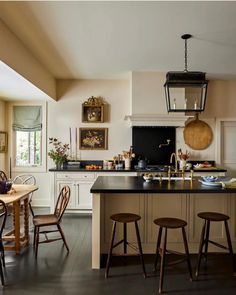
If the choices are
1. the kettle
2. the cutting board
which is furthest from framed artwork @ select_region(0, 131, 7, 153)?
the cutting board

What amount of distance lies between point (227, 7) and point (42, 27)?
2.09 meters

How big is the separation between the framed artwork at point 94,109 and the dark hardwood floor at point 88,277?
298 centimetres

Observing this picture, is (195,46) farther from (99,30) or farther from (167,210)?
(167,210)

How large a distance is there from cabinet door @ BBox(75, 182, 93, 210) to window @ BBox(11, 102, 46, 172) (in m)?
1.22

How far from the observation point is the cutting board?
5.71 meters

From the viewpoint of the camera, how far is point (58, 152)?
18.5 ft

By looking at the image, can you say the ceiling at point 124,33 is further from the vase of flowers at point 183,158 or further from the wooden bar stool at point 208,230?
the wooden bar stool at point 208,230

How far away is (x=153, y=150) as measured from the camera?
569cm

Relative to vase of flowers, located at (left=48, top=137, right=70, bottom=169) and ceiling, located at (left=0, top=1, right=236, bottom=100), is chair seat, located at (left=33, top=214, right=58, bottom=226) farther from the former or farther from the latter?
ceiling, located at (left=0, top=1, right=236, bottom=100)

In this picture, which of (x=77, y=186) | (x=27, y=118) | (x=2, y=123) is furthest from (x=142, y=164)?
(x=2, y=123)

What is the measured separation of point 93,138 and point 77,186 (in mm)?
1175

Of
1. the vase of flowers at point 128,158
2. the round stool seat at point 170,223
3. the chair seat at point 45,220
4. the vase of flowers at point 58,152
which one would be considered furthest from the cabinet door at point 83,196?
the round stool seat at point 170,223

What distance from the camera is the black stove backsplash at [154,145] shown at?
5684 millimetres

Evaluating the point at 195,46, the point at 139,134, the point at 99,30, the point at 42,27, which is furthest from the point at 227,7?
the point at 139,134
